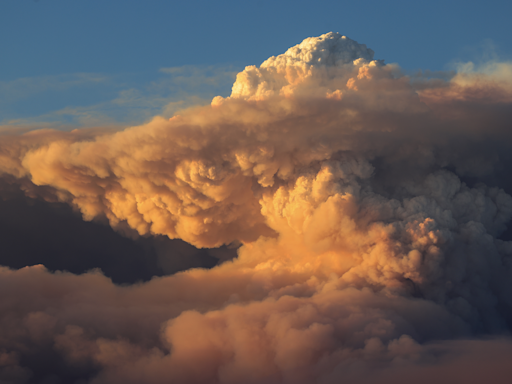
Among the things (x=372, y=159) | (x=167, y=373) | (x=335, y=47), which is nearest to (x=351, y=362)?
(x=167, y=373)

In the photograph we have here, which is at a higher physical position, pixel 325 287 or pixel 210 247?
pixel 210 247

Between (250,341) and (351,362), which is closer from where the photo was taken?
(351,362)

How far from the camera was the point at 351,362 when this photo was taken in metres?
34.4

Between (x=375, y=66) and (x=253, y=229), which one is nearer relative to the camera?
(x=375, y=66)

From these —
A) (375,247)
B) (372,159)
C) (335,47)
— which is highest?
(335,47)

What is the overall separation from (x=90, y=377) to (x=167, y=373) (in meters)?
5.70

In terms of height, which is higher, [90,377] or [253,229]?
[253,229]

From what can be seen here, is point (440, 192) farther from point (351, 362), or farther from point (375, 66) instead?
point (351, 362)

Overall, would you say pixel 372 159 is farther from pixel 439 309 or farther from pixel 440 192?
pixel 439 309

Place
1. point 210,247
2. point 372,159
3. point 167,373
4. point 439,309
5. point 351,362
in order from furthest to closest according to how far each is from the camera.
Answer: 1. point 210,247
2. point 372,159
3. point 439,309
4. point 167,373
5. point 351,362

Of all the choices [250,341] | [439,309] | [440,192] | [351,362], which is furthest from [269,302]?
[440,192]

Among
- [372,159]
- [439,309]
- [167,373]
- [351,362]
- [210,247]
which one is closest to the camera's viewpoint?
[351,362]

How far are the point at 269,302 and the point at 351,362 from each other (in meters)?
8.29

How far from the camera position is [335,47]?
44906mm
